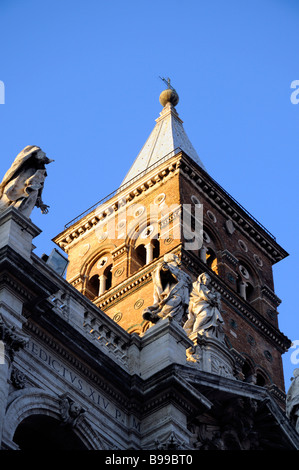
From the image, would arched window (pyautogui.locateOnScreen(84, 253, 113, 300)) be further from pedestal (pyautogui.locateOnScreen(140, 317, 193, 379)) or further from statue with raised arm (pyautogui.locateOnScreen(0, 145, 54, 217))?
statue with raised arm (pyautogui.locateOnScreen(0, 145, 54, 217))

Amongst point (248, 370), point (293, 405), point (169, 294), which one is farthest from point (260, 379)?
point (169, 294)

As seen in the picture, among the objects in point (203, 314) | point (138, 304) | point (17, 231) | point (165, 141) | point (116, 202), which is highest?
point (165, 141)

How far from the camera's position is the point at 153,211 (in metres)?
51.7

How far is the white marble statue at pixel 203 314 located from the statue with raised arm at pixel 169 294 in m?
1.71

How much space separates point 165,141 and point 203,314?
3023 centimetres

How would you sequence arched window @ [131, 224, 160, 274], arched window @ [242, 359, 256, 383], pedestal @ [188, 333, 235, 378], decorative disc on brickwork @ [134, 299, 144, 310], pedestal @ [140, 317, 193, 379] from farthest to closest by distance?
arched window @ [131, 224, 160, 274] < arched window @ [242, 359, 256, 383] < decorative disc on brickwork @ [134, 299, 144, 310] < pedestal @ [188, 333, 235, 378] < pedestal @ [140, 317, 193, 379]

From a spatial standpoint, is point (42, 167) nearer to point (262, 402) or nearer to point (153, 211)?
point (262, 402)

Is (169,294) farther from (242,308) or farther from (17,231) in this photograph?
(242,308)

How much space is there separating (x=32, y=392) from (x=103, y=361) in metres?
2.31

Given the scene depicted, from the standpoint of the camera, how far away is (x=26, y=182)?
2400 centimetres

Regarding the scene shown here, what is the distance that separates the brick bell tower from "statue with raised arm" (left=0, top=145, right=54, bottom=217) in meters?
22.4

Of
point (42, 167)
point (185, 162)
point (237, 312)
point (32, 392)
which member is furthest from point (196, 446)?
point (185, 162)

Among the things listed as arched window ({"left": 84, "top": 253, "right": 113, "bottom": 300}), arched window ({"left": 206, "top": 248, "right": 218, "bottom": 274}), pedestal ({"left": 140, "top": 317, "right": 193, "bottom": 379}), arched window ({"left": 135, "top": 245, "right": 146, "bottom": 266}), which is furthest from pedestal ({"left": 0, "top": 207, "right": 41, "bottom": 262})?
arched window ({"left": 206, "top": 248, "right": 218, "bottom": 274})

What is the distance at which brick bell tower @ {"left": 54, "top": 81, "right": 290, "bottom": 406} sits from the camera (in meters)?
48.8
